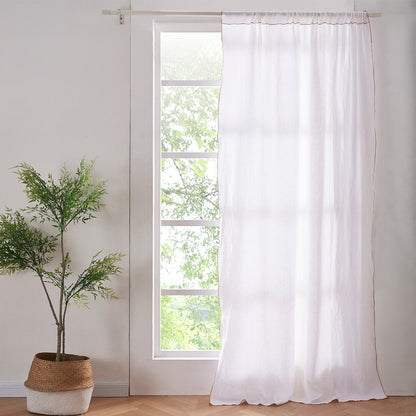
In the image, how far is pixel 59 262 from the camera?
275 centimetres

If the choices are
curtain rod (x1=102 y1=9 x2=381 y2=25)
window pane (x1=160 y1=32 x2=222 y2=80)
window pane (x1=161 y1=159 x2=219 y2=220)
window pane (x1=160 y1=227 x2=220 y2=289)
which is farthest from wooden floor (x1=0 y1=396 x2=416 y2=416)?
curtain rod (x1=102 y1=9 x2=381 y2=25)

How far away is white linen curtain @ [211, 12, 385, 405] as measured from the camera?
263cm

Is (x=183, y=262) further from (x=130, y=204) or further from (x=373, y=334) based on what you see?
(x=373, y=334)

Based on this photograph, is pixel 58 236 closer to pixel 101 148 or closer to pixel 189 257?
pixel 101 148

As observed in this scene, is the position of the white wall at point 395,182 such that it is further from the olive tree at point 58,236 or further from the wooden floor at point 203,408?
the olive tree at point 58,236

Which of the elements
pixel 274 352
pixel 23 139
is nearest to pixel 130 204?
pixel 23 139

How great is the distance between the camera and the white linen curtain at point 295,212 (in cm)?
263

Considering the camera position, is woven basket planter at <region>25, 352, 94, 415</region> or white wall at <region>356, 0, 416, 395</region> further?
white wall at <region>356, 0, 416, 395</region>

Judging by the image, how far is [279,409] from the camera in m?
2.54

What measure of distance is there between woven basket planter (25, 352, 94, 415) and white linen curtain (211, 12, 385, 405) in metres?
0.72

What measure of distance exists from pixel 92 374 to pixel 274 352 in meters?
1.03

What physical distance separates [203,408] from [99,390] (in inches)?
24.7

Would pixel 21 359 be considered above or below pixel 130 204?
below

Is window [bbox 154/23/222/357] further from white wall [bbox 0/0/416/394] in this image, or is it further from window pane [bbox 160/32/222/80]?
white wall [bbox 0/0/416/394]
